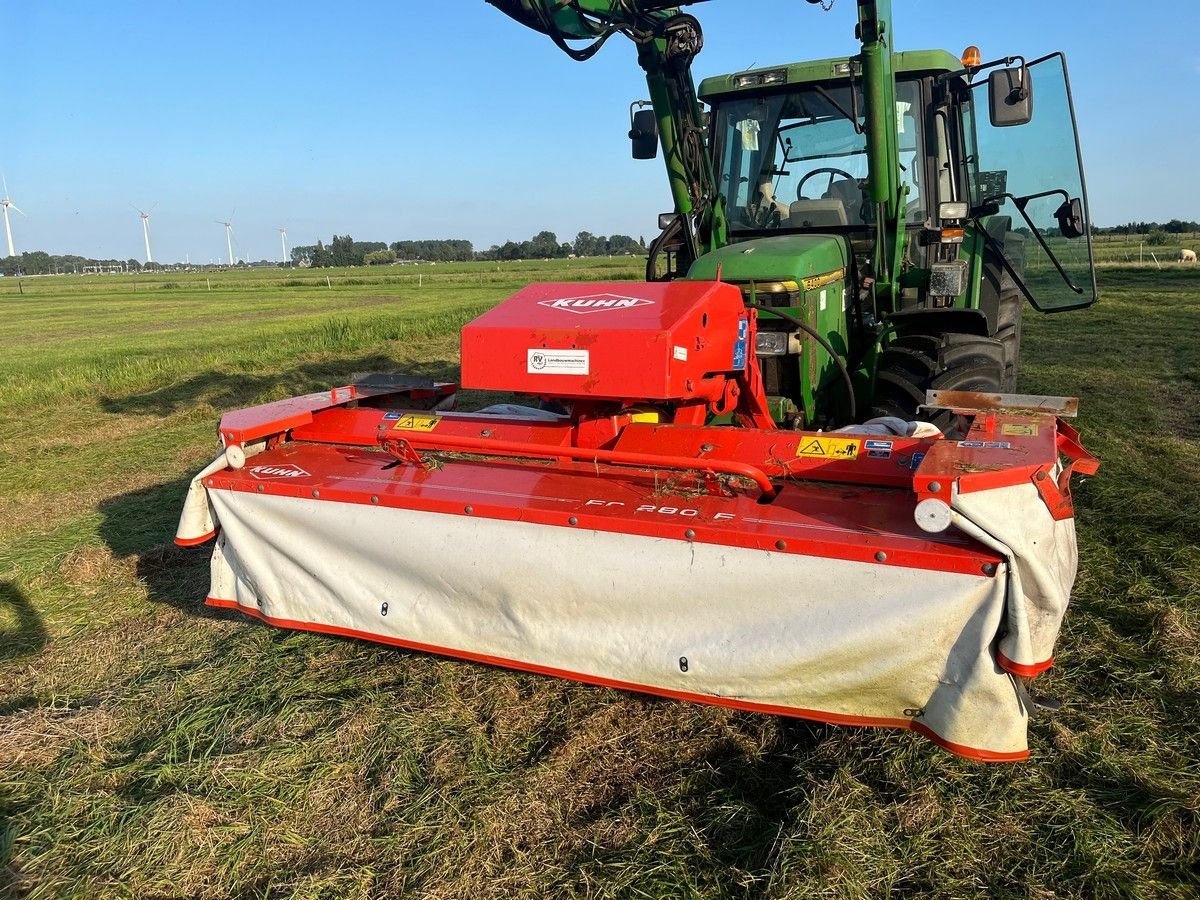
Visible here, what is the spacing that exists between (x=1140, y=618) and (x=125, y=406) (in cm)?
1041

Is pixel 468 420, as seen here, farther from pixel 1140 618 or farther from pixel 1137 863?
pixel 1140 618

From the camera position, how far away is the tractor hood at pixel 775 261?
3939mm

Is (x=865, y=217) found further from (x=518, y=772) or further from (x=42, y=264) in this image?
(x=42, y=264)

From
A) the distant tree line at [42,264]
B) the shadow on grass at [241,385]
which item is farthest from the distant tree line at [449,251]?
the shadow on grass at [241,385]

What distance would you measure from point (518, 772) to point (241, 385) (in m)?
9.53

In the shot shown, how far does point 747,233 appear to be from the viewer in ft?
16.5

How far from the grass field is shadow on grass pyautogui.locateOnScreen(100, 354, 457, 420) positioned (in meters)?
5.84

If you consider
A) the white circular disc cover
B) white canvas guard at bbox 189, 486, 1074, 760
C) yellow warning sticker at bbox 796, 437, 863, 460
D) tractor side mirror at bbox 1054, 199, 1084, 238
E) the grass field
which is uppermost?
tractor side mirror at bbox 1054, 199, 1084, 238

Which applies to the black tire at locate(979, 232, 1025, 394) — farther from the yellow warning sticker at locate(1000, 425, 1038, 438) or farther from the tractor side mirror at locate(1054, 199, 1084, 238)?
the yellow warning sticker at locate(1000, 425, 1038, 438)

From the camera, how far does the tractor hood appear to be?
394 centimetres

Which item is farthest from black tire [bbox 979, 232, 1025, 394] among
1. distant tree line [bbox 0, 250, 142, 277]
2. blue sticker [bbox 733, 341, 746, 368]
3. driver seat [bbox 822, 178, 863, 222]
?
distant tree line [bbox 0, 250, 142, 277]

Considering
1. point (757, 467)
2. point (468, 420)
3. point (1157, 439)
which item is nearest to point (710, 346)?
point (757, 467)

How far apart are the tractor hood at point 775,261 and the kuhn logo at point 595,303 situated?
803 millimetres

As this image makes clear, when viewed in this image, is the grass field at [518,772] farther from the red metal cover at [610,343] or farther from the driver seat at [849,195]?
the driver seat at [849,195]
